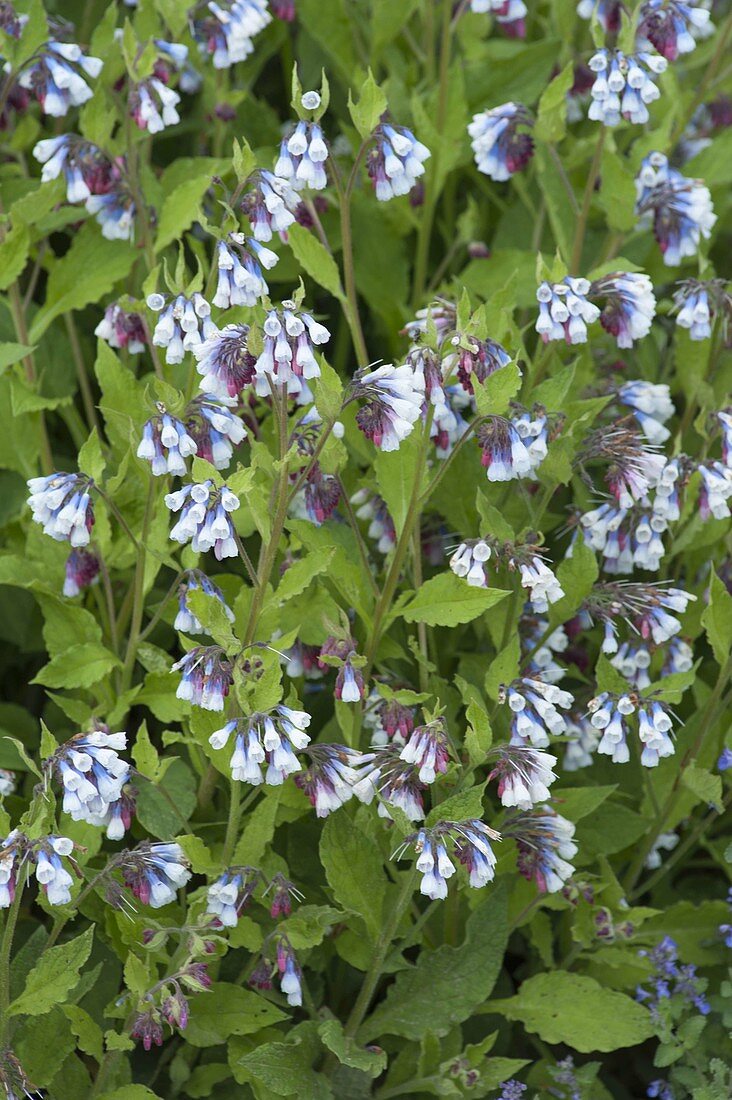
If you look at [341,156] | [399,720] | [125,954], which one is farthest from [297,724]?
[341,156]

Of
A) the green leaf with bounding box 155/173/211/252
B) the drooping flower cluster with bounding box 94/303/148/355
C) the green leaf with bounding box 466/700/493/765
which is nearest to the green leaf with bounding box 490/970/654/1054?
the green leaf with bounding box 466/700/493/765

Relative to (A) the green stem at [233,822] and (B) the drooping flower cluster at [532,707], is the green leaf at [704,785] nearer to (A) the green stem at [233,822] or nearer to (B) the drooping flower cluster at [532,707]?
(B) the drooping flower cluster at [532,707]

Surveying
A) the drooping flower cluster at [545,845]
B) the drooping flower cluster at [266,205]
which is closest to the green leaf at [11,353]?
the drooping flower cluster at [266,205]

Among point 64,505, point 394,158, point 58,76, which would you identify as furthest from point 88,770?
point 58,76

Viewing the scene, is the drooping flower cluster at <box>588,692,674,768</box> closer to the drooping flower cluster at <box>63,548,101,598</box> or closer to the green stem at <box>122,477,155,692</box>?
the green stem at <box>122,477,155,692</box>

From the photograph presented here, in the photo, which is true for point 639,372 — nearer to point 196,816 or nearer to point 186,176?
point 186,176

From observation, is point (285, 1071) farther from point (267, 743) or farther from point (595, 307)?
point (595, 307)
